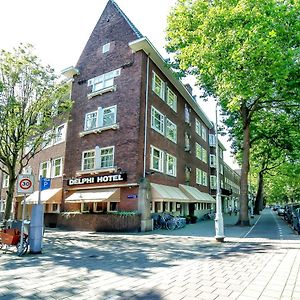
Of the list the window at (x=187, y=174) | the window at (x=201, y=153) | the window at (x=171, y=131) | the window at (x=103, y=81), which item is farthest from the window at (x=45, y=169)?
the window at (x=201, y=153)

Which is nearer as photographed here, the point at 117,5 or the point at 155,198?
the point at 155,198

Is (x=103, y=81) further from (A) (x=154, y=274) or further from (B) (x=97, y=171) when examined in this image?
(A) (x=154, y=274)

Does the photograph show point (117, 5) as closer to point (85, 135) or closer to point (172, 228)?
point (85, 135)

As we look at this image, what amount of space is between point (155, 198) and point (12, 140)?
10364 millimetres

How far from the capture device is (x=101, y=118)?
78.3 feet

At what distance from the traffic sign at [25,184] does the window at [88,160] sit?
12.2 metres

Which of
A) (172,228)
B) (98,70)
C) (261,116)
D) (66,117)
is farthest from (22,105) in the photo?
(261,116)

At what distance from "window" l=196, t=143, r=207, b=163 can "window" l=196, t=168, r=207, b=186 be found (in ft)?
6.16

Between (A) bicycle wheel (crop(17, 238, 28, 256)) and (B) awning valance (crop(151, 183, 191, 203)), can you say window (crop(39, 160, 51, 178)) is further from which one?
(A) bicycle wheel (crop(17, 238, 28, 256))

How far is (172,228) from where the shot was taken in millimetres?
20594

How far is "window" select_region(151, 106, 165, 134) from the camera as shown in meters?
23.7

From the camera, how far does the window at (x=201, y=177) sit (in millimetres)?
35812

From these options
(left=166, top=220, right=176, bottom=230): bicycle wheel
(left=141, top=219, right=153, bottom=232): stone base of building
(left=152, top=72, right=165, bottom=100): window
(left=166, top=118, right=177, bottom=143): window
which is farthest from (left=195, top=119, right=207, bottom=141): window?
(left=141, top=219, right=153, bottom=232): stone base of building

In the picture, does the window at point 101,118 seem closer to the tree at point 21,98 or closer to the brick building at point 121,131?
the brick building at point 121,131
